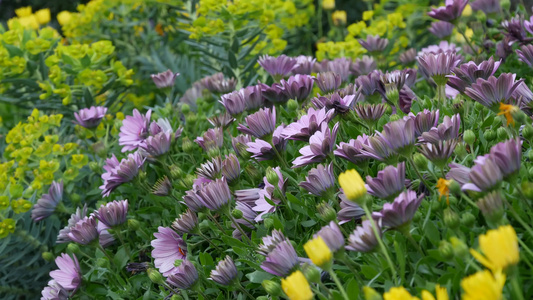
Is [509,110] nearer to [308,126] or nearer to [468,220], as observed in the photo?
[468,220]

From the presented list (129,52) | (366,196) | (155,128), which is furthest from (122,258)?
(129,52)

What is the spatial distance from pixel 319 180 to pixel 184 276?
1.19ft

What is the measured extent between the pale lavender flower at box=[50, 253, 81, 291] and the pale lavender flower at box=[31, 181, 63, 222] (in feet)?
1.10

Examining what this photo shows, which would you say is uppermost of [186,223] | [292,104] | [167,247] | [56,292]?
[292,104]

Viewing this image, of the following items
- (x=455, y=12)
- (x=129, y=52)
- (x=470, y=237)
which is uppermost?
(x=455, y=12)

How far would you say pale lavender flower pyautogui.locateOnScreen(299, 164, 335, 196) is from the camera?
1.15 metres

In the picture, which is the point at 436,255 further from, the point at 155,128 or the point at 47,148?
the point at 47,148

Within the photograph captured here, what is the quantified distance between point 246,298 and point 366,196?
51 centimetres

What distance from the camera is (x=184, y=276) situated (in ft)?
3.96

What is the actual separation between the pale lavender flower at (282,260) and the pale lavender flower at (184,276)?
0.25m

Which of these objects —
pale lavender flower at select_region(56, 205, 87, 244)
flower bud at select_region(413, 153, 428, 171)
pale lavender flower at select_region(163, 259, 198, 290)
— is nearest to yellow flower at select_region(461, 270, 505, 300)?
flower bud at select_region(413, 153, 428, 171)

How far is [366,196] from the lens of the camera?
96cm

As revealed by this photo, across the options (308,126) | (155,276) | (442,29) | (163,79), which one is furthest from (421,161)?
(442,29)

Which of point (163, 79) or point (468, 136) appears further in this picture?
point (163, 79)
